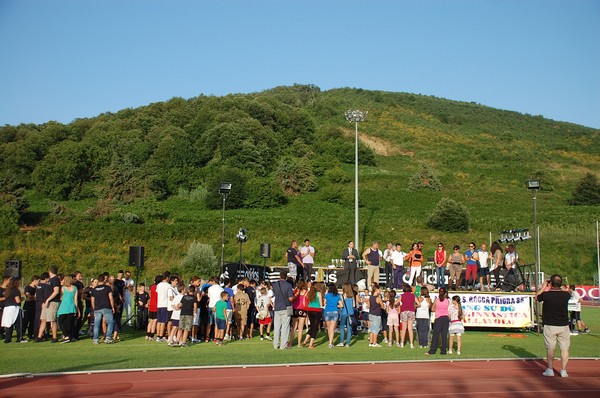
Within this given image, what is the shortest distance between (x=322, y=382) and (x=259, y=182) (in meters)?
56.4

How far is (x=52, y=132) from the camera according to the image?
282 feet

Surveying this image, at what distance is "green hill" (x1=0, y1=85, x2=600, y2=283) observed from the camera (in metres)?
50.5

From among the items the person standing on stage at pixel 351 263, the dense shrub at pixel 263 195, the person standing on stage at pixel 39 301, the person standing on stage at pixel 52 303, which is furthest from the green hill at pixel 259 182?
the person standing on stage at pixel 52 303

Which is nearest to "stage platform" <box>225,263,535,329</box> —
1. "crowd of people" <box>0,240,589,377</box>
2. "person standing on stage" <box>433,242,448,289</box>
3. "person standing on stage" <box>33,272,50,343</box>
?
"person standing on stage" <box>433,242,448,289</box>

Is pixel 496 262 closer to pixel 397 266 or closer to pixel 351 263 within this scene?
pixel 397 266

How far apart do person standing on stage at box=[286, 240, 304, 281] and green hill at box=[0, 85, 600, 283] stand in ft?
79.7

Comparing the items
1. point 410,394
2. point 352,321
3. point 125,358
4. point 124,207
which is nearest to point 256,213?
point 124,207

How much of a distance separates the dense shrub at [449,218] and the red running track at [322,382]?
1630 inches

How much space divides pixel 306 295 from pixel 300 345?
1.34 metres

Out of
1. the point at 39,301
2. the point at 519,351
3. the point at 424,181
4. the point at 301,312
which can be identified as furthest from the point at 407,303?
the point at 424,181

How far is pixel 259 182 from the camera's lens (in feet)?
222

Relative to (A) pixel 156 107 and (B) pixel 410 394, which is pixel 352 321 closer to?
(B) pixel 410 394

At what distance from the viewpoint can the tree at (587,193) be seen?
71863mm

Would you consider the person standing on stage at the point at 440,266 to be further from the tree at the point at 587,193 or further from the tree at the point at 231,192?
the tree at the point at 587,193
